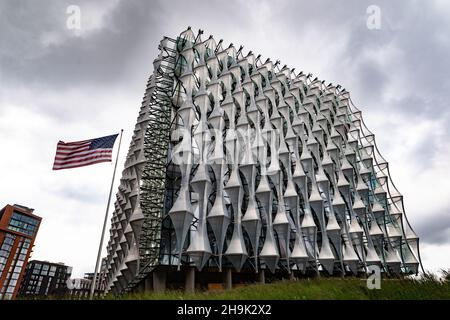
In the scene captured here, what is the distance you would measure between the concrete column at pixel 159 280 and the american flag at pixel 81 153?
14873 mm

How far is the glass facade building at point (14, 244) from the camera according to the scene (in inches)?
4459

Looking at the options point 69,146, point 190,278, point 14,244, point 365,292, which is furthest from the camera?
point 14,244

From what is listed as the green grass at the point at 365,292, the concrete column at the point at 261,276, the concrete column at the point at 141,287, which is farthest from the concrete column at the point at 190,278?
the green grass at the point at 365,292

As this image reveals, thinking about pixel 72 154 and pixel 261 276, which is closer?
pixel 72 154

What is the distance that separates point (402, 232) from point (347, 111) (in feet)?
82.7

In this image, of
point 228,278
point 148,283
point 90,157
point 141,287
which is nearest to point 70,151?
point 90,157

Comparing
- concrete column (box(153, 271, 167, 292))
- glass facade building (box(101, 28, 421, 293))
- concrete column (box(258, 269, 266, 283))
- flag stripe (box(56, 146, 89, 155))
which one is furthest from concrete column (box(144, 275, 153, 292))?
flag stripe (box(56, 146, 89, 155))

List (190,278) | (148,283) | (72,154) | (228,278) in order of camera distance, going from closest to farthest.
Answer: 1. (72,154)
2. (190,278)
3. (148,283)
4. (228,278)

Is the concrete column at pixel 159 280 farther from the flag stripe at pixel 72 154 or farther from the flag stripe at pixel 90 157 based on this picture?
the flag stripe at pixel 72 154

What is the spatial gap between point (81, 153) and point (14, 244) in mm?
121359

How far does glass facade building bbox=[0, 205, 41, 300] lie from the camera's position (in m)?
113

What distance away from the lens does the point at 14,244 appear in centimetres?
11675

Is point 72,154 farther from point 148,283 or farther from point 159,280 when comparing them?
point 148,283
